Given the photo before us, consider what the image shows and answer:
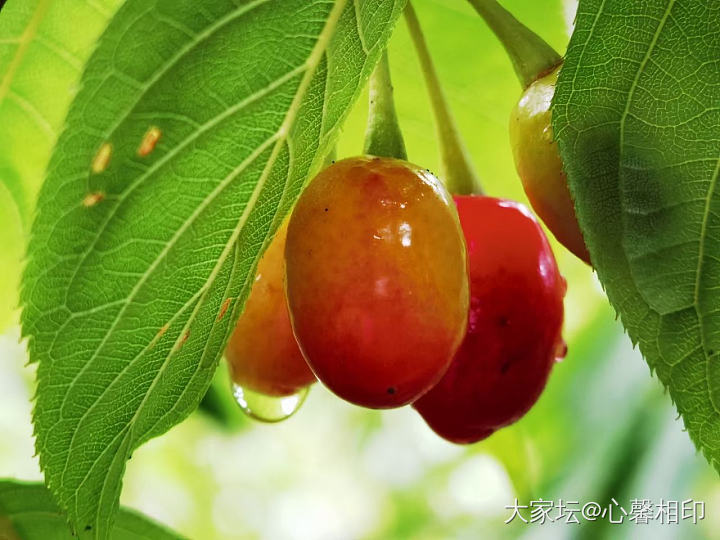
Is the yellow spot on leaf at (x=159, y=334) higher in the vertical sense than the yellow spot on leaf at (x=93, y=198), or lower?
lower

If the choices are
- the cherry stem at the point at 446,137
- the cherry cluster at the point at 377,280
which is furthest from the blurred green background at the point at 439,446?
the cherry cluster at the point at 377,280

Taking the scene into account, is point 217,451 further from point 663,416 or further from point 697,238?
point 697,238

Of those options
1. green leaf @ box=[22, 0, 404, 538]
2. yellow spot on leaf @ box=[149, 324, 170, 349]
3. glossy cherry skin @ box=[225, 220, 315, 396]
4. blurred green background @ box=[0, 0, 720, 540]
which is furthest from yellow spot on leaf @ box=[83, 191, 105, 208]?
blurred green background @ box=[0, 0, 720, 540]

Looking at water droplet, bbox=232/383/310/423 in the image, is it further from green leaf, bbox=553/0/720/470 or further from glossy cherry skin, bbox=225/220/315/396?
green leaf, bbox=553/0/720/470

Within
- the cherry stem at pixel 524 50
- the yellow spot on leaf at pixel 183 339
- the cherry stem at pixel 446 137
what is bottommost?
the yellow spot on leaf at pixel 183 339

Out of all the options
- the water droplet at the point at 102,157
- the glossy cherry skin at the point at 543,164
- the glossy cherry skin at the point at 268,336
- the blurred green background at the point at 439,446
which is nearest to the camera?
the water droplet at the point at 102,157

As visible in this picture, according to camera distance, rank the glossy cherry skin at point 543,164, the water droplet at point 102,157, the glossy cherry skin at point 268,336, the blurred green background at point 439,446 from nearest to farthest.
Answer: the water droplet at point 102,157, the glossy cherry skin at point 543,164, the glossy cherry skin at point 268,336, the blurred green background at point 439,446

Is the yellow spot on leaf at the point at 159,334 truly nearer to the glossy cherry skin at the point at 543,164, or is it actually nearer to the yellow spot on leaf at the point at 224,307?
the yellow spot on leaf at the point at 224,307
